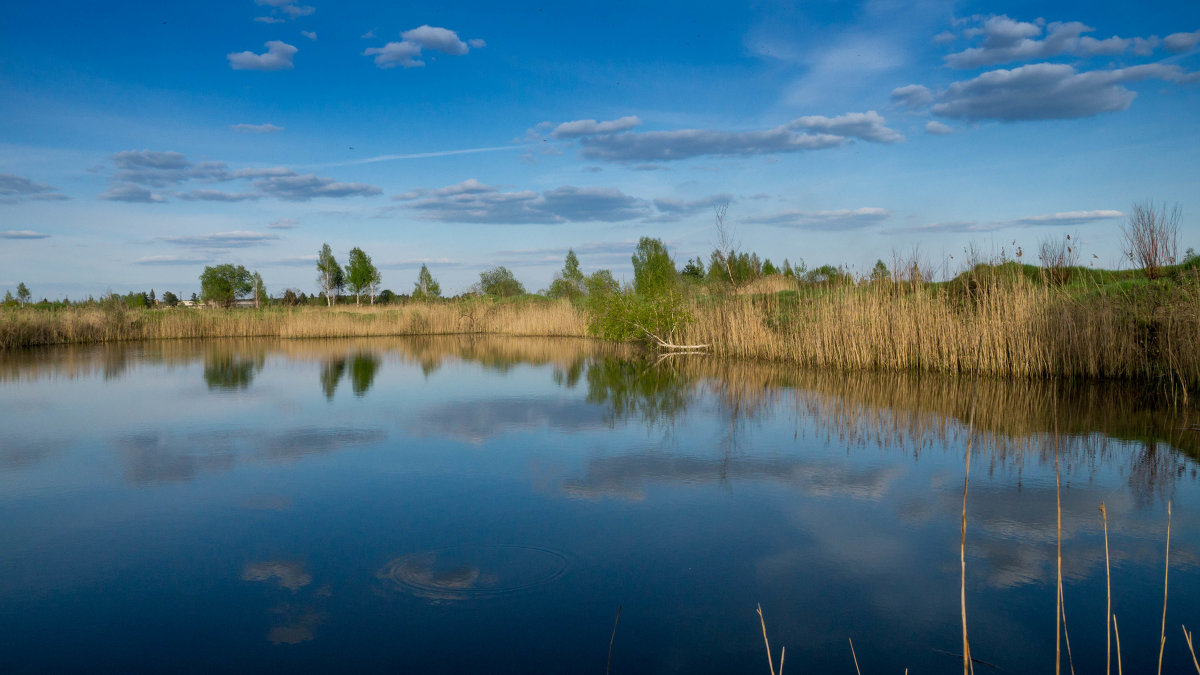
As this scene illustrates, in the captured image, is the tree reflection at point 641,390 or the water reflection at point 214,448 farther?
the tree reflection at point 641,390

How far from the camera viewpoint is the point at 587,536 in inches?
163

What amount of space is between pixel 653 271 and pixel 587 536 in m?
18.5

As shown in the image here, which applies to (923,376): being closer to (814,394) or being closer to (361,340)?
(814,394)

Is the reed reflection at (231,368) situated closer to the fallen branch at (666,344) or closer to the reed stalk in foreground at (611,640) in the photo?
the fallen branch at (666,344)

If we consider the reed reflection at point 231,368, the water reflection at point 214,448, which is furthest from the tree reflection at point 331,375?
the water reflection at point 214,448

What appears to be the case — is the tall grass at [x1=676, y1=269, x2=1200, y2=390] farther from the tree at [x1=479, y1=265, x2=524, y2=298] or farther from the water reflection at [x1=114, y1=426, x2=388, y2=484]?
the tree at [x1=479, y1=265, x2=524, y2=298]

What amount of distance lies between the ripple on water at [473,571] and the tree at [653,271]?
13.5m

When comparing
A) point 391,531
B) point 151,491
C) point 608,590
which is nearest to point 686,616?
point 608,590

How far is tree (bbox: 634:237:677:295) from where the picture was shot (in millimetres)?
17844

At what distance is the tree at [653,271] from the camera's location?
1784cm

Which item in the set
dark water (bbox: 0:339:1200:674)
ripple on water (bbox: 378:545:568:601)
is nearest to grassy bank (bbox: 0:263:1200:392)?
dark water (bbox: 0:339:1200:674)

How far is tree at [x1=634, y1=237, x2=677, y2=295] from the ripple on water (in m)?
13.5

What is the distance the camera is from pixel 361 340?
23.2m

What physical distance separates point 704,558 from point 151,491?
13.0 feet
